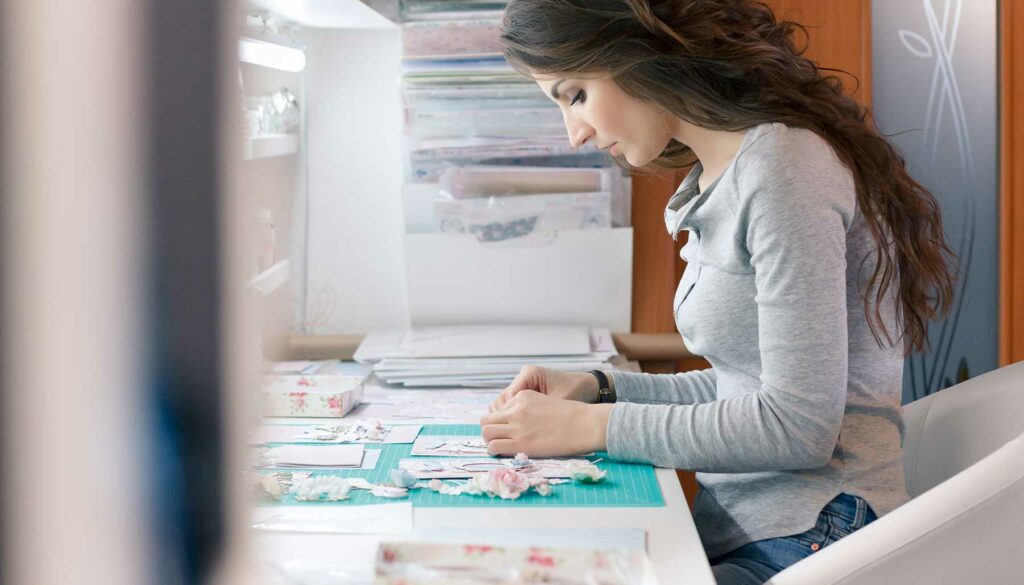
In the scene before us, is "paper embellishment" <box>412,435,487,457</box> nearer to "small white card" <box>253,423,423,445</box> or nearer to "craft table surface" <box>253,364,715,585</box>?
"small white card" <box>253,423,423,445</box>

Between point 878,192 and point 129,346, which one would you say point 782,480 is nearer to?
point 878,192

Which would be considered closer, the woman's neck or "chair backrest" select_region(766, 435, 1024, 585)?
"chair backrest" select_region(766, 435, 1024, 585)

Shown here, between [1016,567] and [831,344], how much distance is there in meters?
0.23

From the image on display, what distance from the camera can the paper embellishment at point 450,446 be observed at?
3.84 ft

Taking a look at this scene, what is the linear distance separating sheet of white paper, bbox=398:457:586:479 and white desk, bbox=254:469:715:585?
0.10 m

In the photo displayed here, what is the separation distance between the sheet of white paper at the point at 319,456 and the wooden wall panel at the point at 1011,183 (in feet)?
4.57

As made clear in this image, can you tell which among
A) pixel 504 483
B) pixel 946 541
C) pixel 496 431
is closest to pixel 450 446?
pixel 496 431

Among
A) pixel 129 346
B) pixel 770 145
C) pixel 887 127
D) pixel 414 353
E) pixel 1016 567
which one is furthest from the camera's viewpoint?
pixel 887 127

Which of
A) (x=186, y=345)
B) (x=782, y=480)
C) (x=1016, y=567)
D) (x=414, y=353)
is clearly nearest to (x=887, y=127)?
(x=414, y=353)

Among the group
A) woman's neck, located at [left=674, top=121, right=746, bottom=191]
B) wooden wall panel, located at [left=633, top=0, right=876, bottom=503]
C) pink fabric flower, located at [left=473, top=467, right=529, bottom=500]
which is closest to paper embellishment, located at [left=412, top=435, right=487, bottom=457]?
pink fabric flower, located at [left=473, top=467, right=529, bottom=500]

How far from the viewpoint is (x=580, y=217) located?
6.19ft

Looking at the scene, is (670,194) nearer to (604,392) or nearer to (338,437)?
(604,392)

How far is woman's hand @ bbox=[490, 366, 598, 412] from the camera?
1.26m

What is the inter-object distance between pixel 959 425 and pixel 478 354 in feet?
2.25
